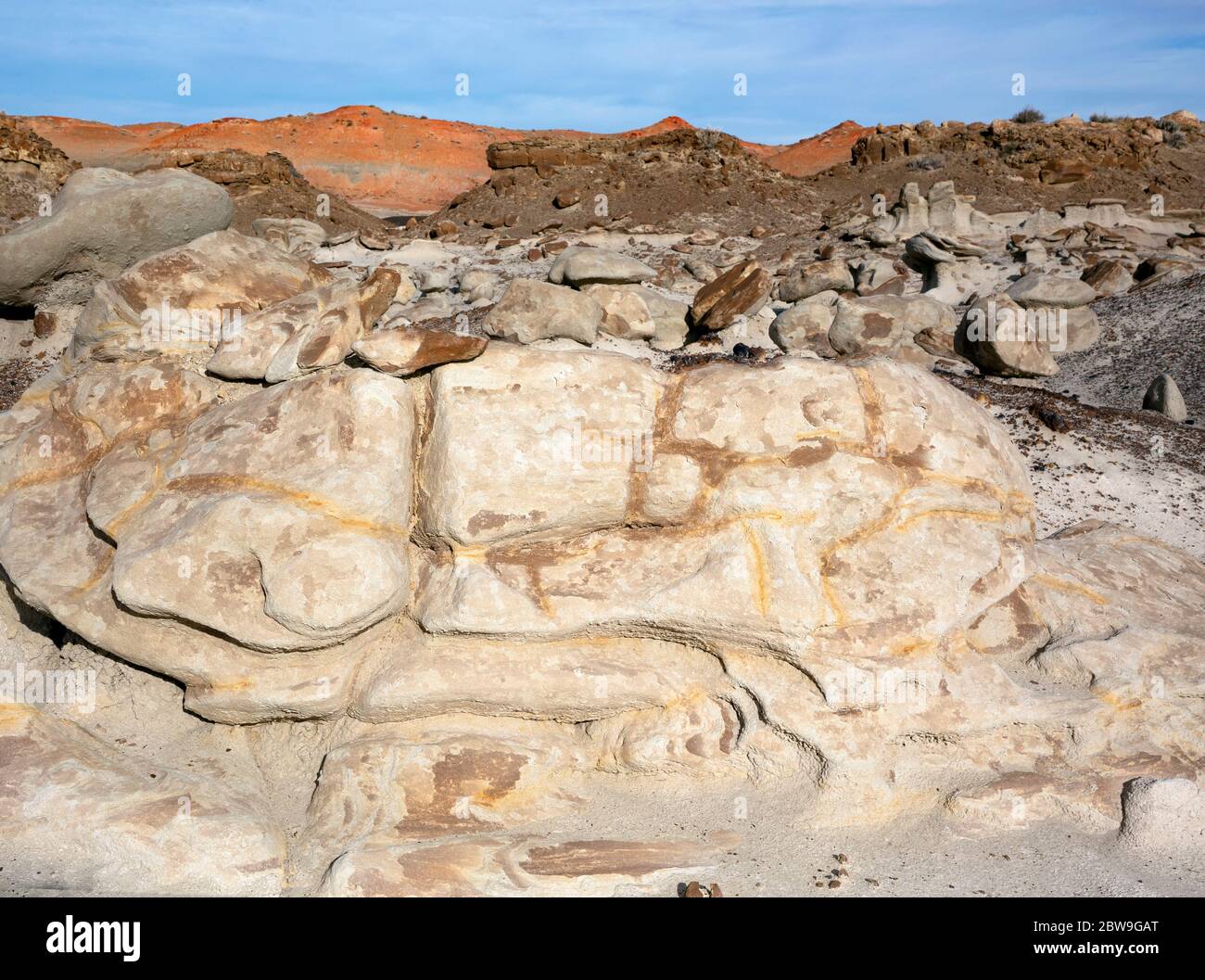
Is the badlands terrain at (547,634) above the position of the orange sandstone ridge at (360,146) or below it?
below

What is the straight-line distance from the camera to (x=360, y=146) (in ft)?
136

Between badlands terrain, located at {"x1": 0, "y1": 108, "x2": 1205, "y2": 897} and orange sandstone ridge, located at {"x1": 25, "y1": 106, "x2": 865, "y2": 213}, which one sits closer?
badlands terrain, located at {"x1": 0, "y1": 108, "x2": 1205, "y2": 897}

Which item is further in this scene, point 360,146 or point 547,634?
point 360,146

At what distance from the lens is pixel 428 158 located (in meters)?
41.1

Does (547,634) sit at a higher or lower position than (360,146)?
lower

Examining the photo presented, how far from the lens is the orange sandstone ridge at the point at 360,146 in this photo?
124ft

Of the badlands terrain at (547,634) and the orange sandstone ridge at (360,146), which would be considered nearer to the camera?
the badlands terrain at (547,634)

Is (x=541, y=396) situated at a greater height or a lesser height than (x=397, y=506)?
greater

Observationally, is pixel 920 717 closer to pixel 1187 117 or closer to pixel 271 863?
pixel 271 863

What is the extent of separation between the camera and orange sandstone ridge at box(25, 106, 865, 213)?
124 ft

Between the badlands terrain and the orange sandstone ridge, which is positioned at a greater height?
the orange sandstone ridge
